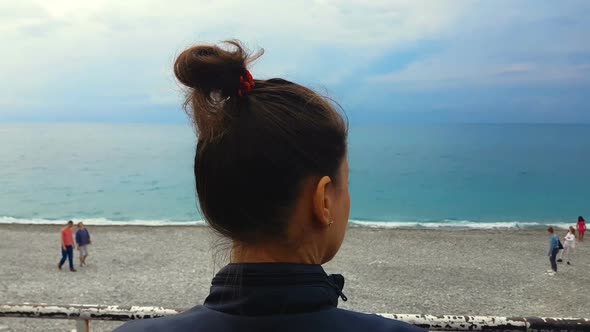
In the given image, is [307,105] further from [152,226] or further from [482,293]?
[152,226]

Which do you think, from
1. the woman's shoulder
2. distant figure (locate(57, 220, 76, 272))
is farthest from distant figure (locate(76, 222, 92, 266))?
the woman's shoulder

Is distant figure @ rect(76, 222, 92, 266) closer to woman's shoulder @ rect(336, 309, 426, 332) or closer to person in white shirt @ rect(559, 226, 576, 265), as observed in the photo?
person in white shirt @ rect(559, 226, 576, 265)

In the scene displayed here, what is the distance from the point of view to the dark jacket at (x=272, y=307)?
927 millimetres

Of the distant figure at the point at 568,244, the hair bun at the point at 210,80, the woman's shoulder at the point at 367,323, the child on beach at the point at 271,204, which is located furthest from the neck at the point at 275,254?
the distant figure at the point at 568,244

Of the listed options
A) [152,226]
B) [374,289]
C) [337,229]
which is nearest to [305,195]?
[337,229]

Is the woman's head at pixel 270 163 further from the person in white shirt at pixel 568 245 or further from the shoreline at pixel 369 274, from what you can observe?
the person in white shirt at pixel 568 245

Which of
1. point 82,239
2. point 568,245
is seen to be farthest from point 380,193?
point 82,239

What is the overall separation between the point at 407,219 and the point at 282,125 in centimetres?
3780

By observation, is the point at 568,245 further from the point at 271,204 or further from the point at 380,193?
the point at 380,193

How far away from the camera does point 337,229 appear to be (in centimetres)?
109

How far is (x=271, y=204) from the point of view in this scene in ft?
3.23

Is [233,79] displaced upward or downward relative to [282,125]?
upward

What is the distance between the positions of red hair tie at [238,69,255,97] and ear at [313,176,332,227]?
0.24m

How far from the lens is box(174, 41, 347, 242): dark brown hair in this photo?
963mm
